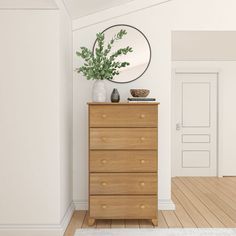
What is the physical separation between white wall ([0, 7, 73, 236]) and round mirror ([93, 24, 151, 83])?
102 cm

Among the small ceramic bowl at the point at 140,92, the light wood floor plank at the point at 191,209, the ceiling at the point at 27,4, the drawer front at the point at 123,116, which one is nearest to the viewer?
the ceiling at the point at 27,4

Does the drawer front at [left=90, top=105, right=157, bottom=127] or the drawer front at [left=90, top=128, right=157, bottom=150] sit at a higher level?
the drawer front at [left=90, top=105, right=157, bottom=127]

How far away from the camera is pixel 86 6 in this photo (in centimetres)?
394

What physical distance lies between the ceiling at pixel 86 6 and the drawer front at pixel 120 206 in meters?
2.00

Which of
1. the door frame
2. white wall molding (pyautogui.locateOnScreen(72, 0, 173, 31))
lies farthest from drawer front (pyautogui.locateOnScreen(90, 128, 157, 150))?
the door frame

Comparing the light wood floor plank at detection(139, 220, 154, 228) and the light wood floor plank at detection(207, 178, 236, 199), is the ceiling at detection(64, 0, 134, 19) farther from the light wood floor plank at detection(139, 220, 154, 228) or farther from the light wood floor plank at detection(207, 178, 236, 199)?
the light wood floor plank at detection(207, 178, 236, 199)

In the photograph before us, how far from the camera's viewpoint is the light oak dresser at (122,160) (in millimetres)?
3691

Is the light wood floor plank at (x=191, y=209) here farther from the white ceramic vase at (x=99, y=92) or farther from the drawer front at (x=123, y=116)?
the white ceramic vase at (x=99, y=92)

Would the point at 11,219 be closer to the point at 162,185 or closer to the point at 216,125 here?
the point at 162,185

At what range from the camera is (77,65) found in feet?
14.1

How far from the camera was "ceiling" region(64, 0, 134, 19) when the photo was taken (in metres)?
3.77

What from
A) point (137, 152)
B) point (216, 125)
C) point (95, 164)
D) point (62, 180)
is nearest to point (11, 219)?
point (62, 180)

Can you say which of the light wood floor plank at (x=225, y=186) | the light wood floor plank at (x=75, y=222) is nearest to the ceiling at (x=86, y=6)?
the light wood floor plank at (x=75, y=222)

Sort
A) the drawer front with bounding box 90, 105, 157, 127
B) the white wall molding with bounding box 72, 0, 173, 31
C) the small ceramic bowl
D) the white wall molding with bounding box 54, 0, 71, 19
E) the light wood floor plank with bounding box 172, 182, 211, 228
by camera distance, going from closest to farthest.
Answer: the white wall molding with bounding box 54, 0, 71, 19, the drawer front with bounding box 90, 105, 157, 127, the light wood floor plank with bounding box 172, 182, 211, 228, the small ceramic bowl, the white wall molding with bounding box 72, 0, 173, 31
